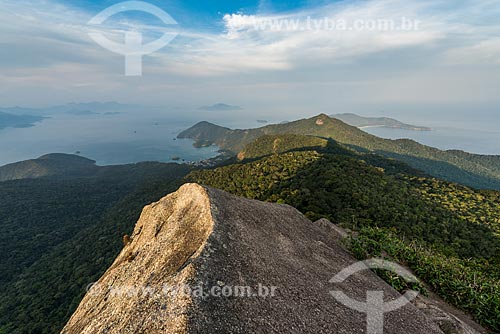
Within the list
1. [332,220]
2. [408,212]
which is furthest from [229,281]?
[408,212]

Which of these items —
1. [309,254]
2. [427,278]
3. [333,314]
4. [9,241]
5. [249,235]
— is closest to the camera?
[333,314]

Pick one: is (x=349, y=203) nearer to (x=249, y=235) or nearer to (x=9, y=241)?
(x=249, y=235)

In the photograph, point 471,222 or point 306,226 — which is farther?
point 471,222

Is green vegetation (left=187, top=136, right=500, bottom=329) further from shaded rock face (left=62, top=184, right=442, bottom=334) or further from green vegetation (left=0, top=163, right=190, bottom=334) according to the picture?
green vegetation (left=0, top=163, right=190, bottom=334)

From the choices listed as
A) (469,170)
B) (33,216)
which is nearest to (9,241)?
(33,216)

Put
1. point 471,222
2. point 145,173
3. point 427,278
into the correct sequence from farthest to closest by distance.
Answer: point 145,173
point 471,222
point 427,278

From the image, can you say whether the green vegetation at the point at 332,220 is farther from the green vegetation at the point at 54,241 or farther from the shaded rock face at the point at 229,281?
the shaded rock face at the point at 229,281
